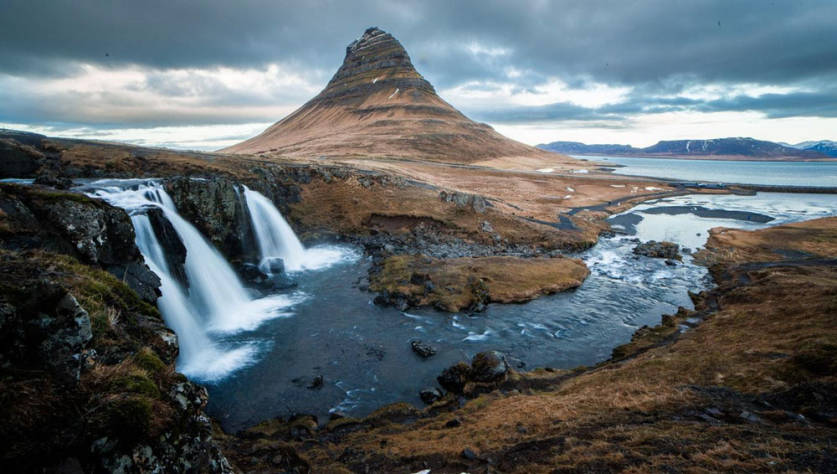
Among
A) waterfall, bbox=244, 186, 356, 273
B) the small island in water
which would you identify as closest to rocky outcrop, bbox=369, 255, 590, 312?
the small island in water

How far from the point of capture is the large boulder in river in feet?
147

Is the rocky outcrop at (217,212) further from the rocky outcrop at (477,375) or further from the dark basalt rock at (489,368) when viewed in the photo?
the dark basalt rock at (489,368)

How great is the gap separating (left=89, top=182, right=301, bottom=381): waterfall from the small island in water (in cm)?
17

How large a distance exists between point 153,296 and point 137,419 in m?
15.0

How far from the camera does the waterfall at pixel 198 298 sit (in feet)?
70.2

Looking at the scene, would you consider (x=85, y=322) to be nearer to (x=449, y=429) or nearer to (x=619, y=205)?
(x=449, y=429)

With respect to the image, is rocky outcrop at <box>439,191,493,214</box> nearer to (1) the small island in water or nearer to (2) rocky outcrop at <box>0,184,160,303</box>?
(1) the small island in water

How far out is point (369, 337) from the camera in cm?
2422

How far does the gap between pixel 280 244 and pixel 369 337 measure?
75.3 ft

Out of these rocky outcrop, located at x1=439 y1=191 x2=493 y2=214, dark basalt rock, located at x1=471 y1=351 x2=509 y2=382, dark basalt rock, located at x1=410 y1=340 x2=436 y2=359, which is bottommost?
dark basalt rock, located at x1=410 y1=340 x2=436 y2=359

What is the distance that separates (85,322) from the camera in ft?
24.7

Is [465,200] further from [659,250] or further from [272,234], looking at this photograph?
[272,234]

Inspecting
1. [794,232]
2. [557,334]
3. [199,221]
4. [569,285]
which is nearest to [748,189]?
[794,232]

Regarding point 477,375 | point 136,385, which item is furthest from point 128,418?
point 477,375
